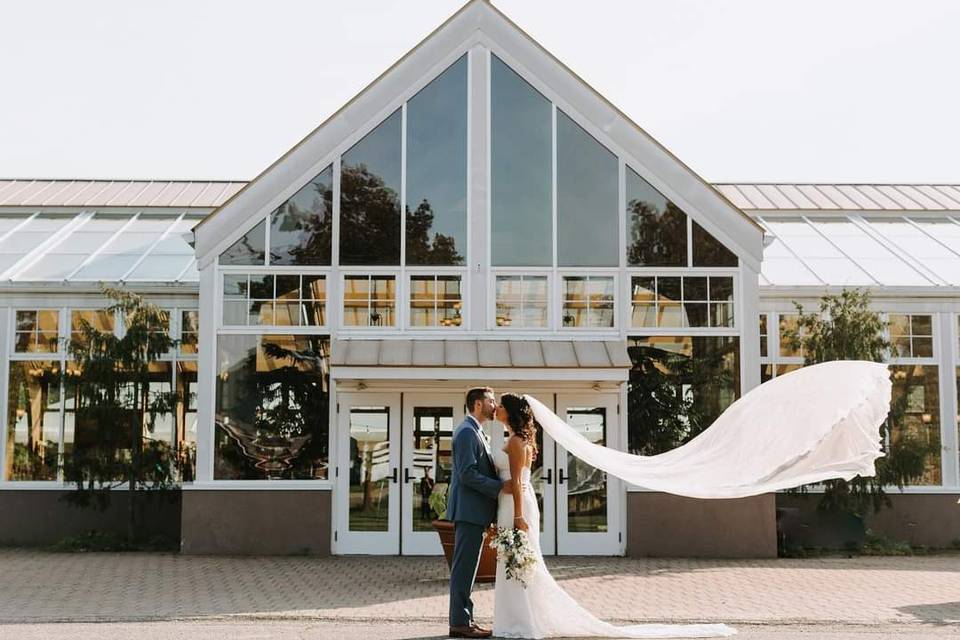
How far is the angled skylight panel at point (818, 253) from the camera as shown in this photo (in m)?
17.6

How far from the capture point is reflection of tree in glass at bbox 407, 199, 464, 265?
611 inches

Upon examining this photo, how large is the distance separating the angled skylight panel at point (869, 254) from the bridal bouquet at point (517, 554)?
10.9 meters

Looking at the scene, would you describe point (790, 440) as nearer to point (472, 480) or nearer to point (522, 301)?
point (472, 480)

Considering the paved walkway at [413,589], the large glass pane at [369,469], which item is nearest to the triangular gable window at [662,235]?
the paved walkway at [413,589]

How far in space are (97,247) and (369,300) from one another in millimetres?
6214

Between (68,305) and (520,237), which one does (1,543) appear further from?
(520,237)

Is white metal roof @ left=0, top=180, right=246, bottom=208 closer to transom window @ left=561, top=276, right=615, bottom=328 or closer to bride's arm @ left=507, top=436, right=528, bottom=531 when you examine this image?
transom window @ left=561, top=276, right=615, bottom=328

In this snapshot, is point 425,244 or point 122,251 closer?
point 425,244

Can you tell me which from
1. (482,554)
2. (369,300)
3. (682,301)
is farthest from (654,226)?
(482,554)

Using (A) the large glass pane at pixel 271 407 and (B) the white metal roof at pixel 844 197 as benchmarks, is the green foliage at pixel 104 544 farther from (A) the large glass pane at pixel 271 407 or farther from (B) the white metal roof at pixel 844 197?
(B) the white metal roof at pixel 844 197

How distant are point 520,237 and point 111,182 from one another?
1215 cm

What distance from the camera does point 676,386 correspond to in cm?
1538

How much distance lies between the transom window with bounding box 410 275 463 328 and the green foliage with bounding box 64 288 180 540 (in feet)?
12.5

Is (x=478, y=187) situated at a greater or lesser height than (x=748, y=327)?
greater
